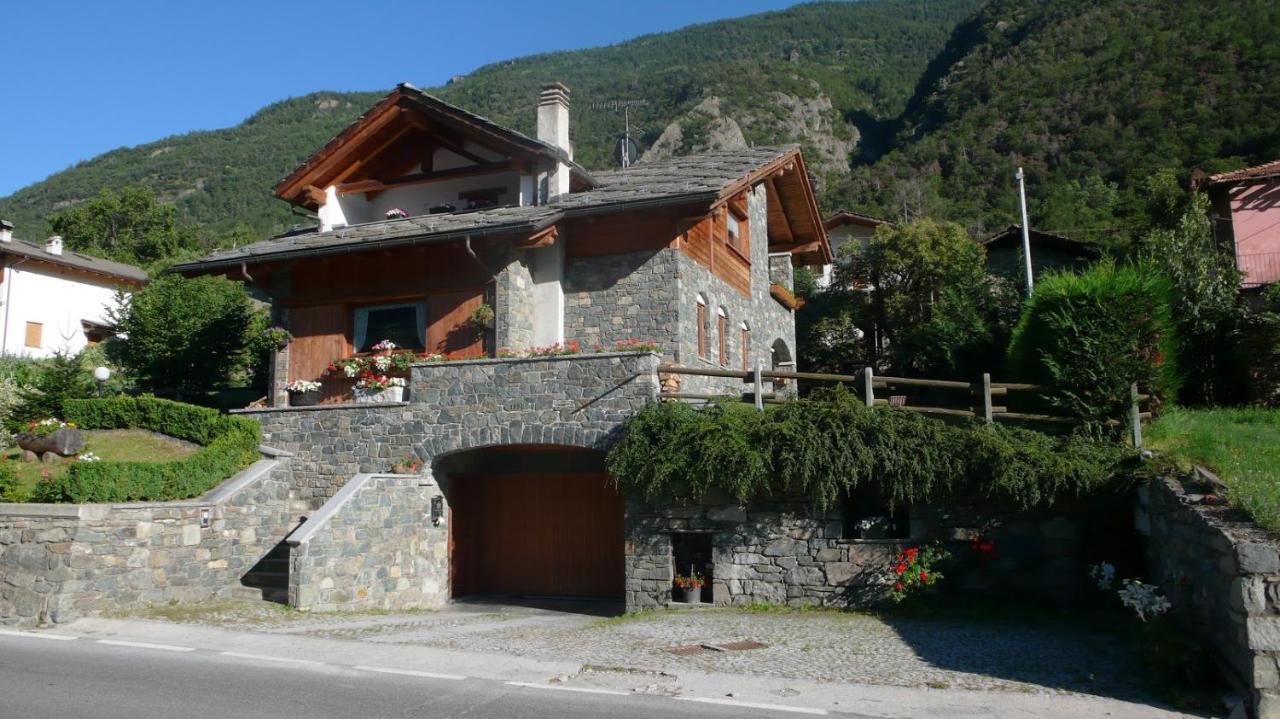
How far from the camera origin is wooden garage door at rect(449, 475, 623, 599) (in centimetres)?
1653

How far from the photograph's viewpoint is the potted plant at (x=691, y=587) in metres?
13.5

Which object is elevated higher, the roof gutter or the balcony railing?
the balcony railing

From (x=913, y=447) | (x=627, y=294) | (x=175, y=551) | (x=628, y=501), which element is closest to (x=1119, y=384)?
(x=913, y=447)

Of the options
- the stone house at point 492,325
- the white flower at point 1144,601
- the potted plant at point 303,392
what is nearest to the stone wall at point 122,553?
the stone house at point 492,325

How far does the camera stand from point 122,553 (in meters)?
13.0

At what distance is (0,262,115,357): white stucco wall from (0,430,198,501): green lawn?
17.2 m

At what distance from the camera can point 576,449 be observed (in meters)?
16.7

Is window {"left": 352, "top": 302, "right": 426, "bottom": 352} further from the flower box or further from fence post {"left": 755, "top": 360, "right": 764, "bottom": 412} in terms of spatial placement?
fence post {"left": 755, "top": 360, "right": 764, "bottom": 412}

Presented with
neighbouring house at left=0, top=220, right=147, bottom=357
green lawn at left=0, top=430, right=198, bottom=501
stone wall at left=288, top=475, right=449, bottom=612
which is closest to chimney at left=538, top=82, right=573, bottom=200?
stone wall at left=288, top=475, right=449, bottom=612

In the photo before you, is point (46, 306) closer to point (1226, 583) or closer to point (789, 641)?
point (789, 641)

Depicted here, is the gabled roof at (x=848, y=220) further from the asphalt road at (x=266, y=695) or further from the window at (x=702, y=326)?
the asphalt road at (x=266, y=695)

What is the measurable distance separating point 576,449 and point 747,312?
22.7 feet

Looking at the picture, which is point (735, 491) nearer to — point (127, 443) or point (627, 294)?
point (627, 294)

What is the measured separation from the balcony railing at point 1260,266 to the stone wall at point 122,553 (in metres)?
23.9
